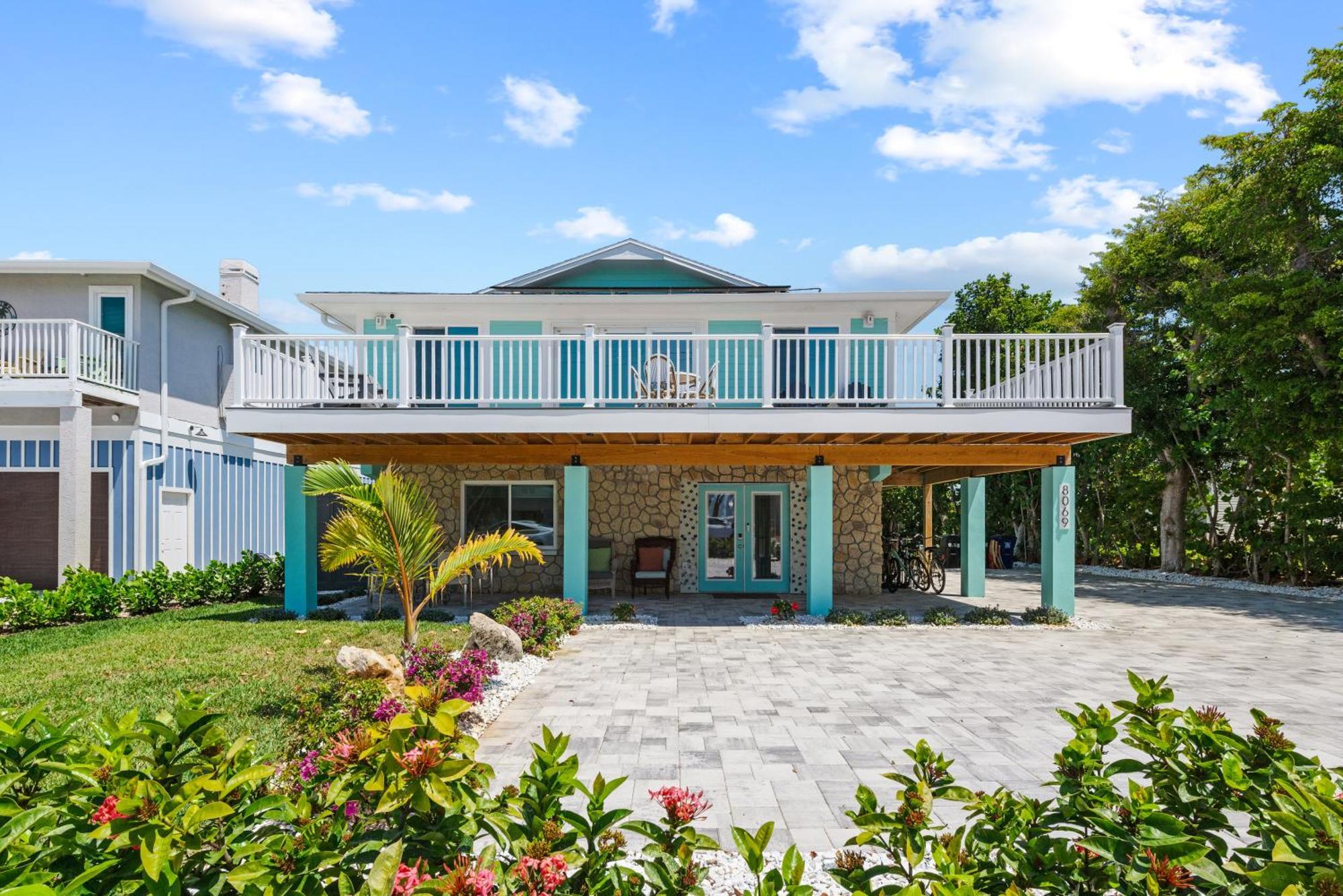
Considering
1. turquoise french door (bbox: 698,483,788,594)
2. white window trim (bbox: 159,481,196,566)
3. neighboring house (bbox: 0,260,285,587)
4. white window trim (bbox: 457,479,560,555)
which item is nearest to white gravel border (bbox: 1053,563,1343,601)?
turquoise french door (bbox: 698,483,788,594)

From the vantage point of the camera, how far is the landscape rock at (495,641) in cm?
814

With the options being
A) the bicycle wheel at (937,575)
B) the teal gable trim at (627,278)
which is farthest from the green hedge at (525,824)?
the teal gable trim at (627,278)

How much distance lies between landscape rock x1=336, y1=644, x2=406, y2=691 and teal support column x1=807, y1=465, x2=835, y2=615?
21.8ft

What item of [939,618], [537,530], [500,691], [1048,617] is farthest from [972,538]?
[500,691]

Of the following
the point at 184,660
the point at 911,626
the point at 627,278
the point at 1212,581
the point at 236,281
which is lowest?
the point at 1212,581

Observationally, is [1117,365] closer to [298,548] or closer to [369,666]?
[369,666]

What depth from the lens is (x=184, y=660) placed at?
829cm

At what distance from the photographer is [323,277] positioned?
1597cm

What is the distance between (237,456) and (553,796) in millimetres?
17987

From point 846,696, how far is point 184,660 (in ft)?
22.6

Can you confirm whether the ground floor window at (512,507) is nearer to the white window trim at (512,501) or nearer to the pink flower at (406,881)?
the white window trim at (512,501)

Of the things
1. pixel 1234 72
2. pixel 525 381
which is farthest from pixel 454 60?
pixel 1234 72

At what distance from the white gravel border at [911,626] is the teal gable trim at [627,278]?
682 centimetres

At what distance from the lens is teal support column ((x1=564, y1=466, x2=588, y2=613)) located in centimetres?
1148
